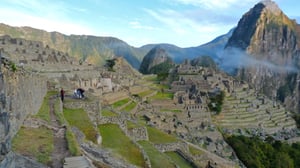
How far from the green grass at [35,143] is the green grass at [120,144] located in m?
3.56

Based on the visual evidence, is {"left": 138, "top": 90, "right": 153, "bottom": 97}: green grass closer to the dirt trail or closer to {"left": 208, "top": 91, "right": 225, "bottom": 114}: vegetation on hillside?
{"left": 208, "top": 91, "right": 225, "bottom": 114}: vegetation on hillside

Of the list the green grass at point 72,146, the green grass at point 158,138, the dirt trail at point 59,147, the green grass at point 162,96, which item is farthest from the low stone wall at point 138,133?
the green grass at point 162,96

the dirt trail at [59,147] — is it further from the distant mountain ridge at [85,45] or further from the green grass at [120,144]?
the distant mountain ridge at [85,45]

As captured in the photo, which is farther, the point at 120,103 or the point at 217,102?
the point at 217,102

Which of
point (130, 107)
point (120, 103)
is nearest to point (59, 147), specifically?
point (130, 107)

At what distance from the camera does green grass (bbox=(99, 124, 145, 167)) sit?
13841 millimetres

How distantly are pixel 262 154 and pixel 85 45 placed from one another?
123606 millimetres

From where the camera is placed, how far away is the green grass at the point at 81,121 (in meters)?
13.9

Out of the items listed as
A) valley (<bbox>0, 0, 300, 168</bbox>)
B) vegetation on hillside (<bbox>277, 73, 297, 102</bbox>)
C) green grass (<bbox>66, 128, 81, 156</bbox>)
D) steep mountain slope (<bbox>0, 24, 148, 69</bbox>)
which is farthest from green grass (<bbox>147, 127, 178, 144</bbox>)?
vegetation on hillside (<bbox>277, 73, 297, 102</bbox>)

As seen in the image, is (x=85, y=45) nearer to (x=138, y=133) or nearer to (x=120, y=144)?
(x=138, y=133)

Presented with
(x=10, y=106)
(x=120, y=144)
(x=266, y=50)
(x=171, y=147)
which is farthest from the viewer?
(x=266, y=50)

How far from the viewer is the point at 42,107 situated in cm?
1683

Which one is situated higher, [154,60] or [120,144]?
[154,60]

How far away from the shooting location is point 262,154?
36562 mm
